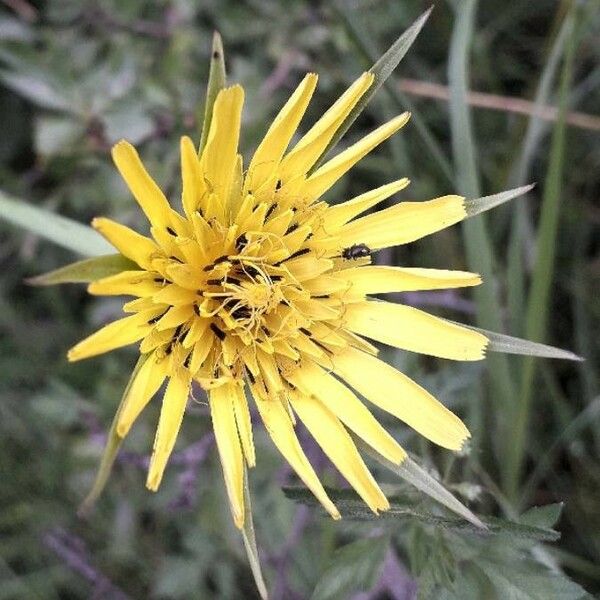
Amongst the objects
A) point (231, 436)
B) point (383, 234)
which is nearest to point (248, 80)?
point (383, 234)

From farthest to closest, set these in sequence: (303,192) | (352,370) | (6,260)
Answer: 1. (6,260)
2. (352,370)
3. (303,192)

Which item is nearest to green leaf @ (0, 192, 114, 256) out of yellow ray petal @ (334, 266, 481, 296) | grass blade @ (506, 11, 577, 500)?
yellow ray petal @ (334, 266, 481, 296)

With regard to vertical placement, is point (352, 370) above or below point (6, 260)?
above

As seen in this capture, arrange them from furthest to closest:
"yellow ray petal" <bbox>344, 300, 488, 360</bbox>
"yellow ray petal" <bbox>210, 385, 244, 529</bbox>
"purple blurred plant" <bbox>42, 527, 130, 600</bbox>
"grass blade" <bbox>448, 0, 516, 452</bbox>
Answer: "purple blurred plant" <bbox>42, 527, 130, 600</bbox> < "grass blade" <bbox>448, 0, 516, 452</bbox> < "yellow ray petal" <bbox>344, 300, 488, 360</bbox> < "yellow ray petal" <bbox>210, 385, 244, 529</bbox>

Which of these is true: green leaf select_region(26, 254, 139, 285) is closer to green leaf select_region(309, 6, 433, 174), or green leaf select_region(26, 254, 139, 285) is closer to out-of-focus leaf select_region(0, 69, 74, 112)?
green leaf select_region(309, 6, 433, 174)

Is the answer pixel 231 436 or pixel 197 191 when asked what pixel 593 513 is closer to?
pixel 231 436
